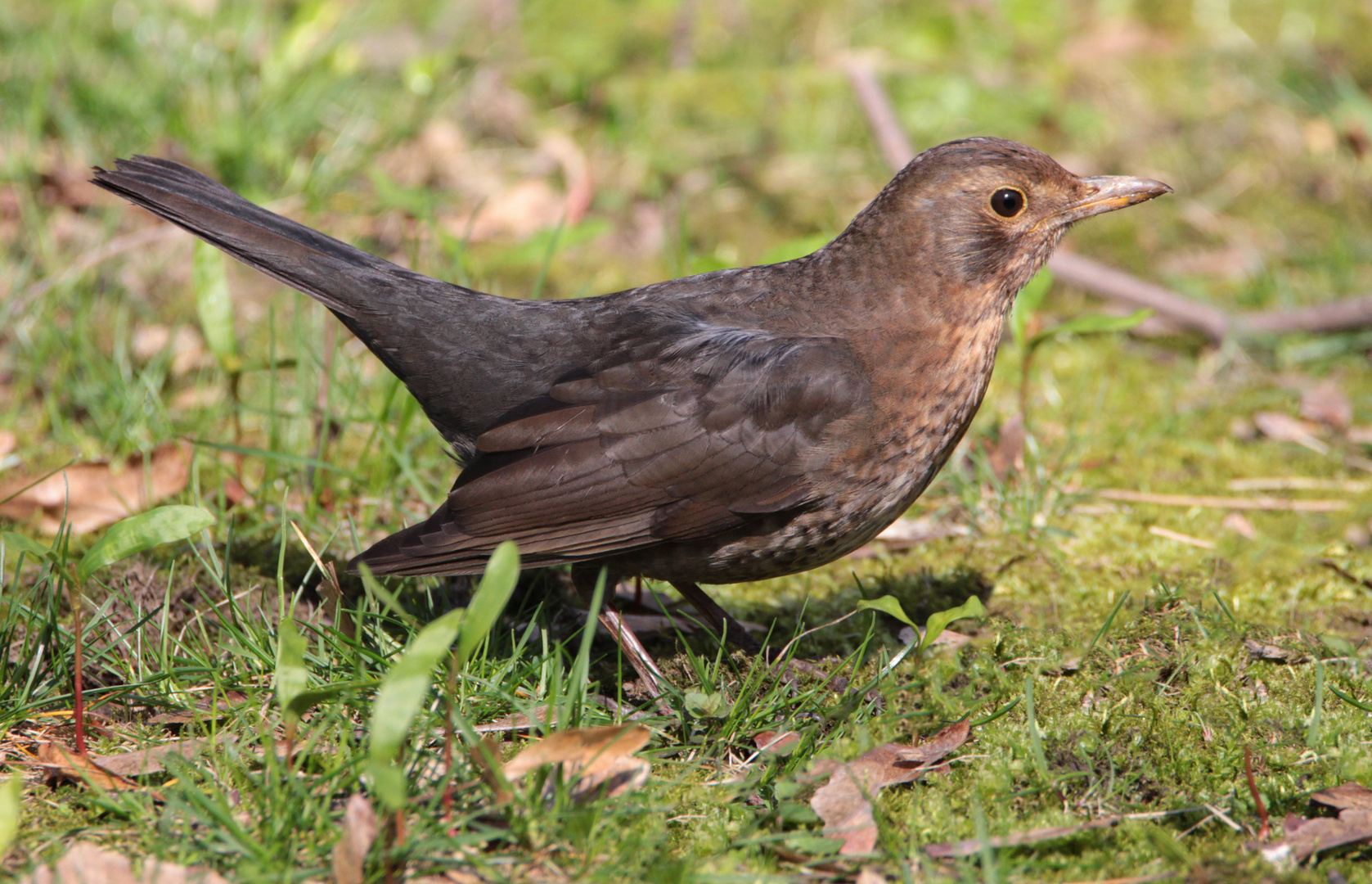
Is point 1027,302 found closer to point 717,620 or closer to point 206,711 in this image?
point 717,620

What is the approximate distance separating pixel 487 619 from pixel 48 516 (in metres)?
2.37

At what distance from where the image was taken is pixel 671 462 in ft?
10.9

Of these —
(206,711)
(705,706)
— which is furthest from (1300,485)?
(206,711)

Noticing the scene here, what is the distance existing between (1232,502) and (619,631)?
233 cm

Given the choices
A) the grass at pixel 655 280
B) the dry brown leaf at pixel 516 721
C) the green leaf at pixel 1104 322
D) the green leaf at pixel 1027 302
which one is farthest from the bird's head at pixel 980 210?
the dry brown leaf at pixel 516 721

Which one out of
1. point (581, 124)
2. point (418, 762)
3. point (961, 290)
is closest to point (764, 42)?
point (581, 124)

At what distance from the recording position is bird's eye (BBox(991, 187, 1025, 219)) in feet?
11.5

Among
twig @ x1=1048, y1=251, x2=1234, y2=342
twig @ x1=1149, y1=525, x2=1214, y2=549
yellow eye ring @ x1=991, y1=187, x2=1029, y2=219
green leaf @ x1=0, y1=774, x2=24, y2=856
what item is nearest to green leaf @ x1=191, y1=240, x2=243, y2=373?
green leaf @ x1=0, y1=774, x2=24, y2=856

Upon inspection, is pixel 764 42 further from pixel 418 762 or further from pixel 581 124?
pixel 418 762

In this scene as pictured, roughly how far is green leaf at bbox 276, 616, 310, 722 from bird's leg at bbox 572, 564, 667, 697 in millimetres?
969

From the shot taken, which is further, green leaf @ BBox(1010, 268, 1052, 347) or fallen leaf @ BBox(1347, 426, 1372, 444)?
fallen leaf @ BBox(1347, 426, 1372, 444)

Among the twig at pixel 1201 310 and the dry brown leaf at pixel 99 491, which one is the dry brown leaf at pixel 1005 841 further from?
the twig at pixel 1201 310

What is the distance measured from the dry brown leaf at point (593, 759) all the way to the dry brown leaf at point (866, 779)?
0.42 metres

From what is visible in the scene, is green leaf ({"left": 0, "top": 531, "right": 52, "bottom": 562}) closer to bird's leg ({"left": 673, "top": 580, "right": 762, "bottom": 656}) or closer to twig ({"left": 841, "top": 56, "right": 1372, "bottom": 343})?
bird's leg ({"left": 673, "top": 580, "right": 762, "bottom": 656})
